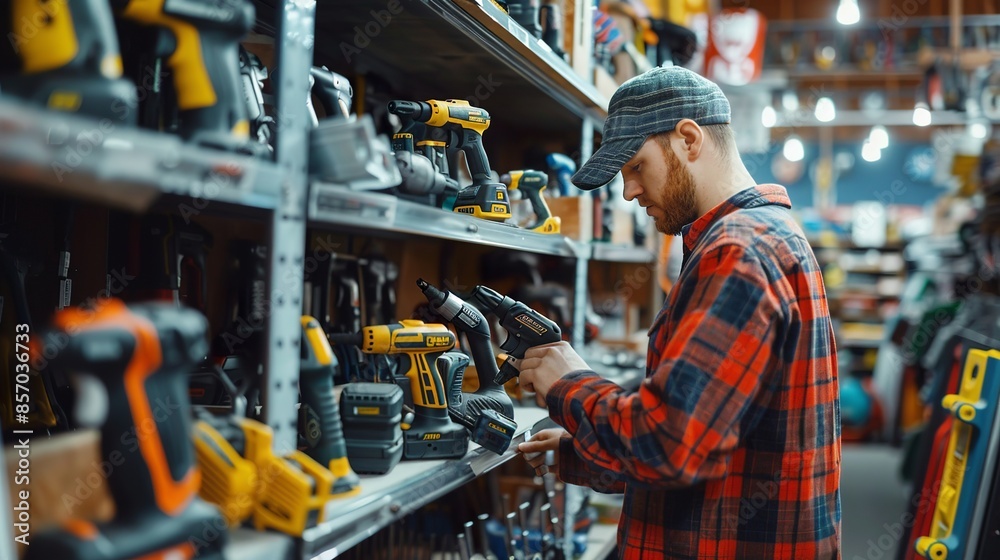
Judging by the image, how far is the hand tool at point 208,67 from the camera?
1.07 metres

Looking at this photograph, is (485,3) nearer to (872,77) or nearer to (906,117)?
(906,117)

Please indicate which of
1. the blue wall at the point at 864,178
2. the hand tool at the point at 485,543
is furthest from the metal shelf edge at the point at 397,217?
the blue wall at the point at 864,178

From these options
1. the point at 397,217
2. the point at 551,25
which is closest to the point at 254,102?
the point at 397,217

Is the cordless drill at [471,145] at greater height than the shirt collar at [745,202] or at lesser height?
greater

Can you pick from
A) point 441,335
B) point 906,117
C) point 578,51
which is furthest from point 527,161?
point 906,117

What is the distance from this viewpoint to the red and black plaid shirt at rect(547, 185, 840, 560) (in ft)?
4.59

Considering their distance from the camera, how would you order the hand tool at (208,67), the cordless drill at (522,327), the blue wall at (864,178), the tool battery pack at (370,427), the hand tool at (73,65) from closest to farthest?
the hand tool at (73,65) → the hand tool at (208,67) → the tool battery pack at (370,427) → the cordless drill at (522,327) → the blue wall at (864,178)

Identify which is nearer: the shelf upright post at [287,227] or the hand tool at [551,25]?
the shelf upright post at [287,227]

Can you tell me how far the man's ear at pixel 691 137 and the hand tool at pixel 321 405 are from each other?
34.8 inches

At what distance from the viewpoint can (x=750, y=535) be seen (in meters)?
1.59

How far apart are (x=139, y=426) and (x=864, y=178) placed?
12103mm

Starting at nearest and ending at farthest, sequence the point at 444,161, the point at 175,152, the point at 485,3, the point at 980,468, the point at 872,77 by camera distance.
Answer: the point at 175,152 → the point at 485,3 → the point at 444,161 → the point at 980,468 → the point at 872,77

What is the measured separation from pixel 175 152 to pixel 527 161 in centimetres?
248

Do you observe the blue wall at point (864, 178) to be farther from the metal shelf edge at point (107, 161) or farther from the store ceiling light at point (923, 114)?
the metal shelf edge at point (107, 161)
